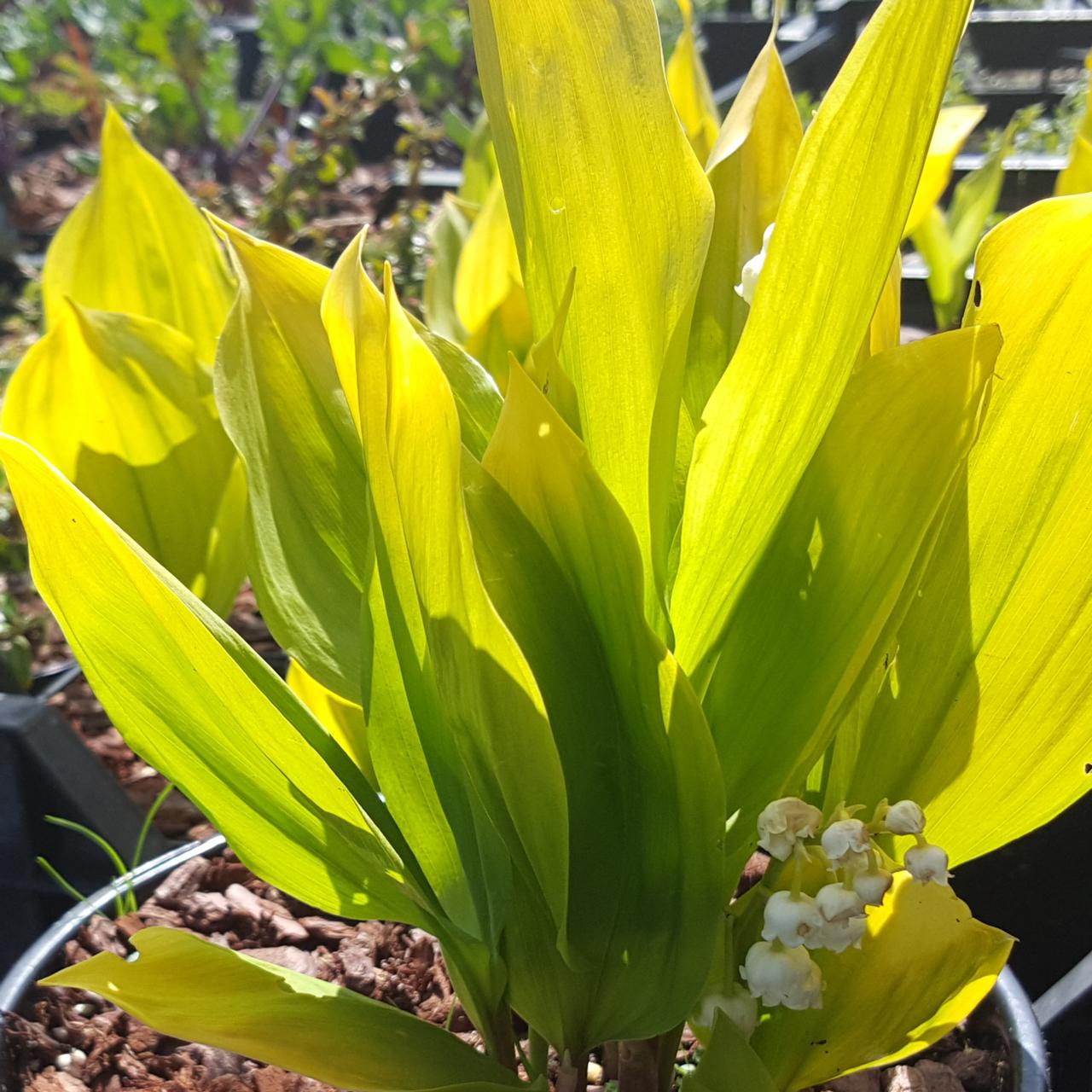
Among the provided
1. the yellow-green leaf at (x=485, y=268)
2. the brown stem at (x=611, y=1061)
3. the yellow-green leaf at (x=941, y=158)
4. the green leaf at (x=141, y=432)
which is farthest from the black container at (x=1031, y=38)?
the brown stem at (x=611, y=1061)

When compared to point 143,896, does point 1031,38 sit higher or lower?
higher

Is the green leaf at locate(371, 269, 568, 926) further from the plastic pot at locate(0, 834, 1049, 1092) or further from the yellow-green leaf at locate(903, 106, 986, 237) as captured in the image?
the yellow-green leaf at locate(903, 106, 986, 237)

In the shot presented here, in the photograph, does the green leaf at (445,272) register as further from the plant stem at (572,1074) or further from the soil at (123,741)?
the plant stem at (572,1074)

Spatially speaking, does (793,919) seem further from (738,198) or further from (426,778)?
(738,198)

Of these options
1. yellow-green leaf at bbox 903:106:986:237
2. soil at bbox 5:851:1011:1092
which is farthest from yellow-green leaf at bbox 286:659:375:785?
yellow-green leaf at bbox 903:106:986:237

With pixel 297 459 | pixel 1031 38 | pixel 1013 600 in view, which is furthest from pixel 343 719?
pixel 1031 38

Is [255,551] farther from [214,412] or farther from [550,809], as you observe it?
[214,412]
